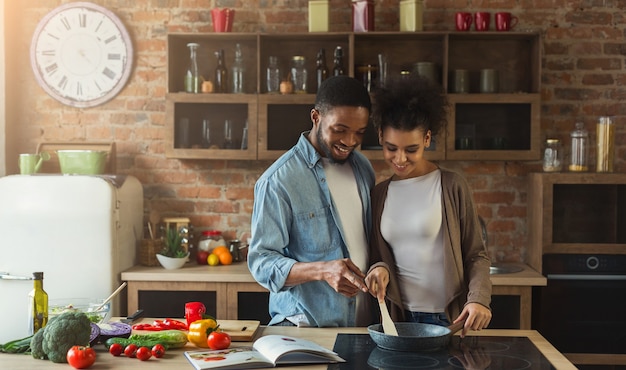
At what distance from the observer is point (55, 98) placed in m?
4.57

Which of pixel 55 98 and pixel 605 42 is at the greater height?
pixel 605 42

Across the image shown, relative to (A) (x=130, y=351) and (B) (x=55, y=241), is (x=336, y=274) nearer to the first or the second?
(A) (x=130, y=351)

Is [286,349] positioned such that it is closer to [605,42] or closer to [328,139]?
[328,139]

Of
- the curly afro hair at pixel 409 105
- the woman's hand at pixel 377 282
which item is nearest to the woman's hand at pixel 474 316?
the woman's hand at pixel 377 282

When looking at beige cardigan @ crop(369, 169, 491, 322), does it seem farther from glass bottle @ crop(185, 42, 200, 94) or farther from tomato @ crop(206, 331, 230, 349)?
glass bottle @ crop(185, 42, 200, 94)

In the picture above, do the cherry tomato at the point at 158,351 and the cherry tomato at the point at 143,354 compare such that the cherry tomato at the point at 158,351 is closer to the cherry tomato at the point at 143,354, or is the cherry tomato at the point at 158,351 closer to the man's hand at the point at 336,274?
the cherry tomato at the point at 143,354

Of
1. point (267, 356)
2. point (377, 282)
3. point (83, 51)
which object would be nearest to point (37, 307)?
point (267, 356)

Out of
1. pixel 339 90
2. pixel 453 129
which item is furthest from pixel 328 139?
pixel 453 129

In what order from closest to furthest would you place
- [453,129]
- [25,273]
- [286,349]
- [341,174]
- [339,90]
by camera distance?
[286,349], [339,90], [341,174], [25,273], [453,129]

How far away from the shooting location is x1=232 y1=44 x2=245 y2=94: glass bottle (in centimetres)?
434

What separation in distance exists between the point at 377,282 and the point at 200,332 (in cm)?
58

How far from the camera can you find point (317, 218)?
265cm

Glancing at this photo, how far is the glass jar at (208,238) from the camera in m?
4.40

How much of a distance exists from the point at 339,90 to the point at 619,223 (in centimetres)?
226
